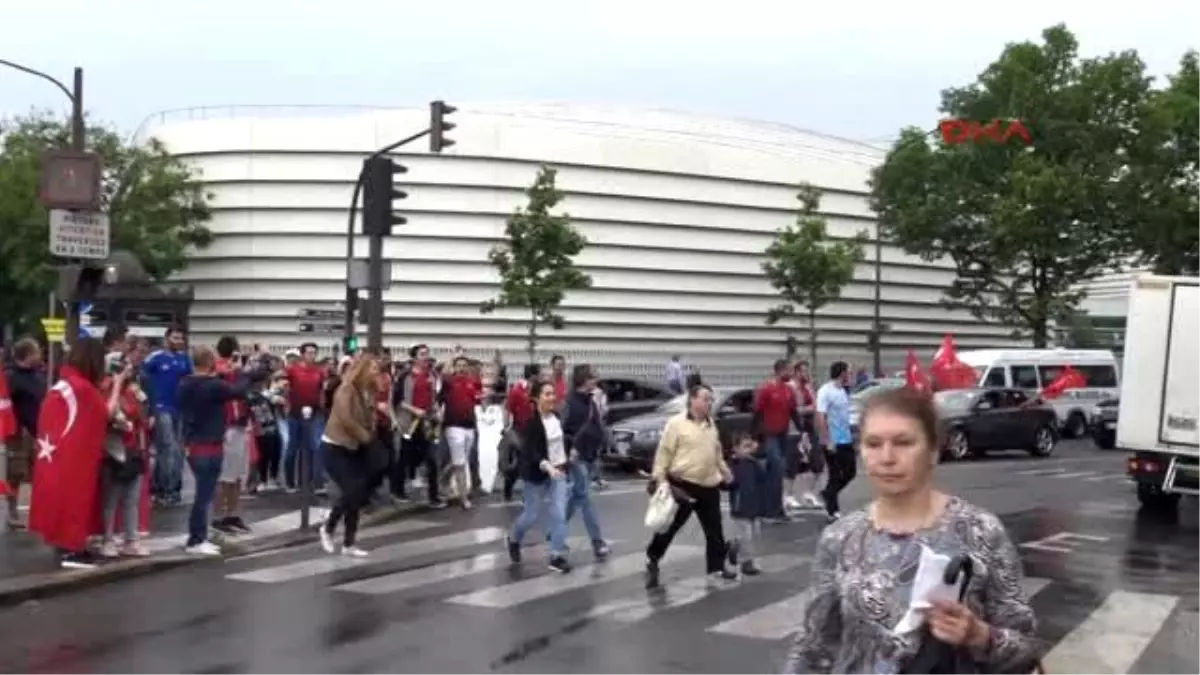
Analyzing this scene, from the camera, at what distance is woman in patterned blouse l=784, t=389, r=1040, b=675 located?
3.59 m

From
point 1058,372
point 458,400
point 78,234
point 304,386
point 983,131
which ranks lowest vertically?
point 1058,372

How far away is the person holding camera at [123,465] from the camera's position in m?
12.7

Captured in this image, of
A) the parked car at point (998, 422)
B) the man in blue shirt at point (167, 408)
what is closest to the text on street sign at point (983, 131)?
the parked car at point (998, 422)

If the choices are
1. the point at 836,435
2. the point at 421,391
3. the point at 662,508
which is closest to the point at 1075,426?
the point at 836,435

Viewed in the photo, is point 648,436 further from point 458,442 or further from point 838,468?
point 838,468

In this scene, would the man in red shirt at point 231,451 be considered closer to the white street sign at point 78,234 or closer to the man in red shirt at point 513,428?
the white street sign at point 78,234

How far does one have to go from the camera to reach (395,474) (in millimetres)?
18766

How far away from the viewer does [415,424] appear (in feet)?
62.1

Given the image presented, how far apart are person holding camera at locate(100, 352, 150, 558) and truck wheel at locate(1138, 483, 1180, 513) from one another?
12.2 m

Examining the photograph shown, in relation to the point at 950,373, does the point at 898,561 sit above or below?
above

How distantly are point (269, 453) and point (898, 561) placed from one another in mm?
17453

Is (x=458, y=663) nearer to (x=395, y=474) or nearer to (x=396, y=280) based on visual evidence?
(x=395, y=474)

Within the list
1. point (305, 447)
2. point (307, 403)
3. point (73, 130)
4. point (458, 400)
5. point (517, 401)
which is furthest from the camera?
point (73, 130)

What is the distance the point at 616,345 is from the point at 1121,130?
21.0 m
